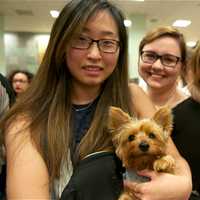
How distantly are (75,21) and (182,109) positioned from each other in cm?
72

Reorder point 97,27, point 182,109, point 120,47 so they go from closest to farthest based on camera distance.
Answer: point 97,27, point 120,47, point 182,109

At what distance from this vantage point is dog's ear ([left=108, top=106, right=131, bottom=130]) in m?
1.43

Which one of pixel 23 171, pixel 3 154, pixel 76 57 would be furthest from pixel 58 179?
pixel 76 57

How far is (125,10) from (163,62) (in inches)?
206

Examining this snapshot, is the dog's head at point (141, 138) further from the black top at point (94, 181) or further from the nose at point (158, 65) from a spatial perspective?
the nose at point (158, 65)

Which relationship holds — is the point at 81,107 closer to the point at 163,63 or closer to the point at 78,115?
the point at 78,115

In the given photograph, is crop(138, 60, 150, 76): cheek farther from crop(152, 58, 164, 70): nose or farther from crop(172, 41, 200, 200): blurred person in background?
crop(172, 41, 200, 200): blurred person in background

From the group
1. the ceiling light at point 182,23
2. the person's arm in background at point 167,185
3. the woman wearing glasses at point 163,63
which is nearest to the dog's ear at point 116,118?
the person's arm in background at point 167,185

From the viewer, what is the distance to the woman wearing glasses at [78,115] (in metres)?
1.30

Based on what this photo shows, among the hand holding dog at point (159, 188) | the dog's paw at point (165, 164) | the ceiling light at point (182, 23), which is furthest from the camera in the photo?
the ceiling light at point (182, 23)

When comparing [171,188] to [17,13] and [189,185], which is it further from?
[17,13]

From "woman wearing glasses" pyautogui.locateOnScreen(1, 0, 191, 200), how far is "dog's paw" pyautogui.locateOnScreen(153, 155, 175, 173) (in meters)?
0.03

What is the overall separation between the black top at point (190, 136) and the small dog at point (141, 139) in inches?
10.2

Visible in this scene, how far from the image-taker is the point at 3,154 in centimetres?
155
